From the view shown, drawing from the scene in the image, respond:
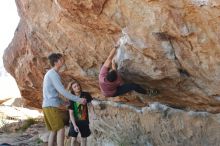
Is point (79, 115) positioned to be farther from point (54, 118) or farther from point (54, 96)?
point (54, 96)

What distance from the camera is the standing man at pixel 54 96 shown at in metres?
8.11

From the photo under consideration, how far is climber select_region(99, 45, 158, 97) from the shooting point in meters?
8.25

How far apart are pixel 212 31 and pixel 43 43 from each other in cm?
404

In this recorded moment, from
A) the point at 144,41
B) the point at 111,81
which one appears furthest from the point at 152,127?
the point at 144,41

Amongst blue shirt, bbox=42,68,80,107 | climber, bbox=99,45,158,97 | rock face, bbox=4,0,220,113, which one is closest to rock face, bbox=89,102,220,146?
rock face, bbox=4,0,220,113

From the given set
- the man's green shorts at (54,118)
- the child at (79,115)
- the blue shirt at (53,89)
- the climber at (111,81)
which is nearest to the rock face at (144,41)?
the climber at (111,81)

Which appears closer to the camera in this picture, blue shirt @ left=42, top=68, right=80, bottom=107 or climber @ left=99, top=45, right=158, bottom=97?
blue shirt @ left=42, top=68, right=80, bottom=107

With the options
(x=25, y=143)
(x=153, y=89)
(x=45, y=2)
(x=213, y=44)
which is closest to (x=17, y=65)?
(x=25, y=143)

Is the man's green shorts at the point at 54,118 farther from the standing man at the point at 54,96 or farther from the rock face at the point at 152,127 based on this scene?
the rock face at the point at 152,127

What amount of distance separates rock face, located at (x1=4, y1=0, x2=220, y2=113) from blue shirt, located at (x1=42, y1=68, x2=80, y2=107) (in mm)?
970

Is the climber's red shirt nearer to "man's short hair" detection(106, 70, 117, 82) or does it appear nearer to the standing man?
"man's short hair" detection(106, 70, 117, 82)

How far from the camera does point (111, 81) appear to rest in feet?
27.1

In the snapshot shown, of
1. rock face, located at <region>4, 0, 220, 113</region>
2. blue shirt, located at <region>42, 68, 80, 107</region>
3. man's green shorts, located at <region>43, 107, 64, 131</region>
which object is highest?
rock face, located at <region>4, 0, 220, 113</region>

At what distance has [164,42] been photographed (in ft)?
25.1
